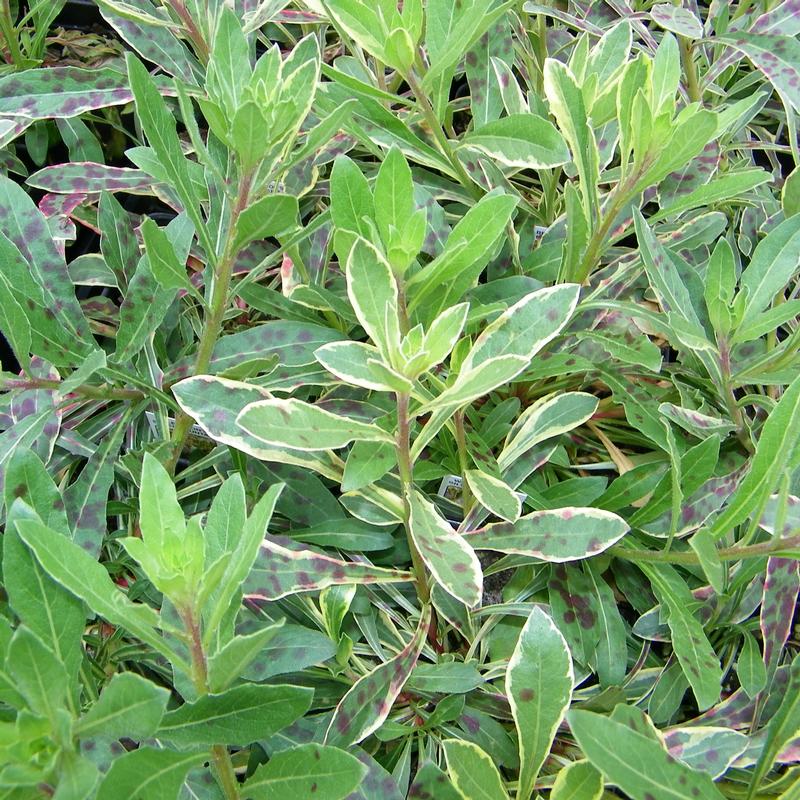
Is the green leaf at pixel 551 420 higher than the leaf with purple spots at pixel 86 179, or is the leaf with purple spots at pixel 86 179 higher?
the leaf with purple spots at pixel 86 179

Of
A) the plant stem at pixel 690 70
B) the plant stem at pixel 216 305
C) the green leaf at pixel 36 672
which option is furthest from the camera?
the plant stem at pixel 690 70

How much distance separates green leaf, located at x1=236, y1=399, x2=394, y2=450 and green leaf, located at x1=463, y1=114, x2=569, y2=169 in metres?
0.41

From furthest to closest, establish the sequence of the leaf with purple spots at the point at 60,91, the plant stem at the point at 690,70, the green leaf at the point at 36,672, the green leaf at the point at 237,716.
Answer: the plant stem at the point at 690,70
the leaf with purple spots at the point at 60,91
the green leaf at the point at 237,716
the green leaf at the point at 36,672

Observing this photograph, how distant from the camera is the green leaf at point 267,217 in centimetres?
84

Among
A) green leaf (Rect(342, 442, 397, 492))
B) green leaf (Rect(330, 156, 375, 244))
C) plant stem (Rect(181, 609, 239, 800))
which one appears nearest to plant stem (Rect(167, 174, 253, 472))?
green leaf (Rect(330, 156, 375, 244))

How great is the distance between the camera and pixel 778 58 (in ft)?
3.93

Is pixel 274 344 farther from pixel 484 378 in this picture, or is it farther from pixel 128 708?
pixel 128 708

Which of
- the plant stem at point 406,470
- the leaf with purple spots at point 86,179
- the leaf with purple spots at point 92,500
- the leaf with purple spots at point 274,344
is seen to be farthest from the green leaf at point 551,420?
the leaf with purple spots at point 86,179

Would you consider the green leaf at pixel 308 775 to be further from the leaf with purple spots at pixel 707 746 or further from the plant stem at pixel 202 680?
the leaf with purple spots at pixel 707 746

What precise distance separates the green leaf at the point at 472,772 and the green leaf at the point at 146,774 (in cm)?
24

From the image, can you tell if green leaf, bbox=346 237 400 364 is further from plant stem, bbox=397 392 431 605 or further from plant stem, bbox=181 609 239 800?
plant stem, bbox=181 609 239 800

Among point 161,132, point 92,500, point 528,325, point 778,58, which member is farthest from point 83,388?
point 778,58

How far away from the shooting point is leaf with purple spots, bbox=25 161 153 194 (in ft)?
3.82

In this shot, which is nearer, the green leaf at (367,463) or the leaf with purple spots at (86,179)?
the green leaf at (367,463)
